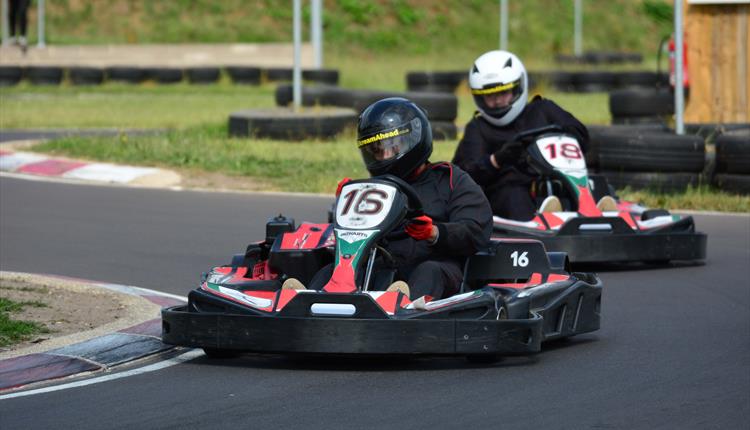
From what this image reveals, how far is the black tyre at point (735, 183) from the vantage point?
13016 millimetres

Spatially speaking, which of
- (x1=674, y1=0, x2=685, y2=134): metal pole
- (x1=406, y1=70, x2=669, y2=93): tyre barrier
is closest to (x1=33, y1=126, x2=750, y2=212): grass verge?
(x1=674, y1=0, x2=685, y2=134): metal pole

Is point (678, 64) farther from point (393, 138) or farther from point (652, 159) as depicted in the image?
point (393, 138)

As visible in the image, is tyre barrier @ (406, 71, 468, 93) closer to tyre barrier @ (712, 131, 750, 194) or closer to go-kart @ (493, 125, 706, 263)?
tyre barrier @ (712, 131, 750, 194)

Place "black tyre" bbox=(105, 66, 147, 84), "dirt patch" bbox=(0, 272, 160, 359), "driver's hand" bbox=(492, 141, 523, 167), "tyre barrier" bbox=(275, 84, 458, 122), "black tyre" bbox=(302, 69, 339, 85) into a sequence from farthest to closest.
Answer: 1. "black tyre" bbox=(105, 66, 147, 84)
2. "black tyre" bbox=(302, 69, 339, 85)
3. "tyre barrier" bbox=(275, 84, 458, 122)
4. "driver's hand" bbox=(492, 141, 523, 167)
5. "dirt patch" bbox=(0, 272, 160, 359)

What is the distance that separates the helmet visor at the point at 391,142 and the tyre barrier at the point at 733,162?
6.60m

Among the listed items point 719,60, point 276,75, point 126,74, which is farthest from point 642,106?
point 126,74

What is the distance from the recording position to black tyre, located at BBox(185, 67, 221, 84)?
1248 inches

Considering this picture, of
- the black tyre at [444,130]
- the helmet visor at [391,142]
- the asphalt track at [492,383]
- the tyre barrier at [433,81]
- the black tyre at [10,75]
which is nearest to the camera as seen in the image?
the asphalt track at [492,383]

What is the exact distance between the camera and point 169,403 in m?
5.47

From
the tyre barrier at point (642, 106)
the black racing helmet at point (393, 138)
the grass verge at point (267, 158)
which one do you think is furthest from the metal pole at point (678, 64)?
the black racing helmet at point (393, 138)

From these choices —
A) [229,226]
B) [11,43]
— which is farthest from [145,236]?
[11,43]

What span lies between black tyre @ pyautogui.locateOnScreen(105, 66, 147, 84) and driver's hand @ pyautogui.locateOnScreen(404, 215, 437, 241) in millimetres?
25429

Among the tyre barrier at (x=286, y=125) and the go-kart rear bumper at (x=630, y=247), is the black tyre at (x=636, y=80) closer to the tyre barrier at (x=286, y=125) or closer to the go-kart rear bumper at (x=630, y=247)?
the tyre barrier at (x=286, y=125)

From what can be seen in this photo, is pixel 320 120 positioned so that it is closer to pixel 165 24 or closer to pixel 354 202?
pixel 354 202
